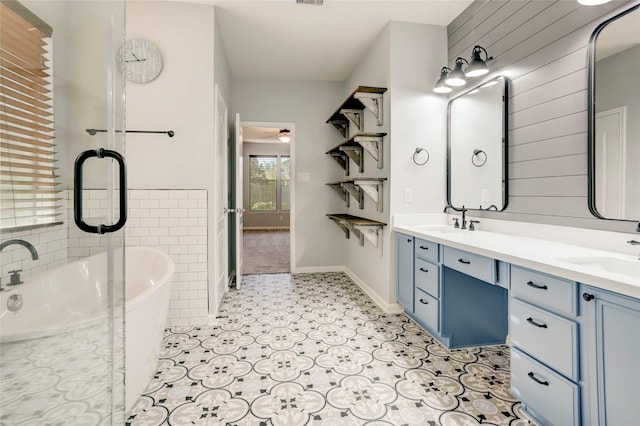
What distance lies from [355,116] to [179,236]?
2.34 metres

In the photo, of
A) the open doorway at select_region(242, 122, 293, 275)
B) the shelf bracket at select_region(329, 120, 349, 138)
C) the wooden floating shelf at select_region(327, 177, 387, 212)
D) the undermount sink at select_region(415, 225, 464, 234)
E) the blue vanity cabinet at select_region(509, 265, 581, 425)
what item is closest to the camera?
the blue vanity cabinet at select_region(509, 265, 581, 425)

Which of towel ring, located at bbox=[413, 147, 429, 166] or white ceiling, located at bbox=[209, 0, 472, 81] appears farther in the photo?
towel ring, located at bbox=[413, 147, 429, 166]

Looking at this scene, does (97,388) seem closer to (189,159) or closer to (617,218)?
(189,159)

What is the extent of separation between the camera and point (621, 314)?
107cm

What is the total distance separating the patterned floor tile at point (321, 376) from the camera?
157 cm

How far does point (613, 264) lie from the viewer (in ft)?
4.68

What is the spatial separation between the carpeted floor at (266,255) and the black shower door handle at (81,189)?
11.6 ft

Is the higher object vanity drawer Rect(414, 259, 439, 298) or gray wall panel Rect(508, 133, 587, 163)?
gray wall panel Rect(508, 133, 587, 163)

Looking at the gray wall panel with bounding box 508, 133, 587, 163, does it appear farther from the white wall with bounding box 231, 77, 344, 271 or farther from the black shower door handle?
the white wall with bounding box 231, 77, 344, 271

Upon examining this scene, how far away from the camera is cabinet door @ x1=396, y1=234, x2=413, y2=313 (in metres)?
2.65

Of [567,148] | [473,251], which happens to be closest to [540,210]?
[567,148]

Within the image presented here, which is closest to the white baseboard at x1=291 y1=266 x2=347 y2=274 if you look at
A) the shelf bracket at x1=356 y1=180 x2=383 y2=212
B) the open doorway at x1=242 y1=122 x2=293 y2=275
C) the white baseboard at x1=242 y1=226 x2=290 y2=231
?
the shelf bracket at x1=356 y1=180 x2=383 y2=212

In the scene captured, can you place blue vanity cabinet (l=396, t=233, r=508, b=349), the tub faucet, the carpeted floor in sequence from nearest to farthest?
the tub faucet < blue vanity cabinet (l=396, t=233, r=508, b=349) < the carpeted floor

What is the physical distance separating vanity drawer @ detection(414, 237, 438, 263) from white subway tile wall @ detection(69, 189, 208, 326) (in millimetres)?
1822
